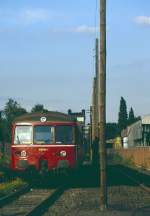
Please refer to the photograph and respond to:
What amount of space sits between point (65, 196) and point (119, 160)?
150 ft

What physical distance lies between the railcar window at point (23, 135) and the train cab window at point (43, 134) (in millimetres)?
222

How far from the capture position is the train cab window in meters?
24.0

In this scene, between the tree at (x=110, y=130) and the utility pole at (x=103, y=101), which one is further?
the tree at (x=110, y=130)

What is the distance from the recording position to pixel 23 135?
24.1 m

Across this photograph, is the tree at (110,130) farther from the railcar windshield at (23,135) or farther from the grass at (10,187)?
the railcar windshield at (23,135)

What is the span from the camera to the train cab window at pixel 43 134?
2397cm

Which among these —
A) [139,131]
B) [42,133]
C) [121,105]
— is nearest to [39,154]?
[42,133]

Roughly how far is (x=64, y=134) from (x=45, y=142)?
29.8 inches

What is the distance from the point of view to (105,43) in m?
16.5

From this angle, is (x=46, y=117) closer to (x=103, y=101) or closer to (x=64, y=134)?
(x=64, y=134)

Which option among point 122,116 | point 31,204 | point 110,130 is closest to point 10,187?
point 31,204

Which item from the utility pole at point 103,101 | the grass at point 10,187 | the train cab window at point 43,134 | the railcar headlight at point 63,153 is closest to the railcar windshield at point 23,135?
the train cab window at point 43,134

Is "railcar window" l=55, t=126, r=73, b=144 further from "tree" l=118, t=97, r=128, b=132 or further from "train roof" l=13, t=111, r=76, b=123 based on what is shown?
"tree" l=118, t=97, r=128, b=132

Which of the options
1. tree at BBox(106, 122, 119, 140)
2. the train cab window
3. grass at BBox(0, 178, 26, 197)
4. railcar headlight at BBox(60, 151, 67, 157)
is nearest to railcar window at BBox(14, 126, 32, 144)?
the train cab window
